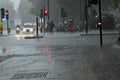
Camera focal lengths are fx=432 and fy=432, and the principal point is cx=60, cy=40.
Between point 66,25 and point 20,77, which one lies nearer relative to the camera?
point 20,77

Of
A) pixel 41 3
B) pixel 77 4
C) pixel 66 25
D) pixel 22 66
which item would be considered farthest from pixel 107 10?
pixel 22 66

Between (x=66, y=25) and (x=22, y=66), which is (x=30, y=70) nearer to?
(x=22, y=66)

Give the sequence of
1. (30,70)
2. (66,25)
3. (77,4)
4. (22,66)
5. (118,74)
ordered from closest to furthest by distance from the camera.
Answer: (118,74)
(30,70)
(22,66)
(66,25)
(77,4)

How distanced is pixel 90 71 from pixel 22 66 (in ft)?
10.8

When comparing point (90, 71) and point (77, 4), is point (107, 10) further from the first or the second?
point (90, 71)

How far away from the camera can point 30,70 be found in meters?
13.6

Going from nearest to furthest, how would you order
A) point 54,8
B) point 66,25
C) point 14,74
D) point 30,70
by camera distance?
1. point 14,74
2. point 30,70
3. point 66,25
4. point 54,8

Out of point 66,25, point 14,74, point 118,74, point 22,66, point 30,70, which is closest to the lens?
point 118,74

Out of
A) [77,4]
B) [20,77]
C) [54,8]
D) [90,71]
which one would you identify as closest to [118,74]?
[90,71]

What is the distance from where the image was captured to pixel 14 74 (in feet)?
41.6

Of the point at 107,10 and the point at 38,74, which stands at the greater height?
the point at 107,10

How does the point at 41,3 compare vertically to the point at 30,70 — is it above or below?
above

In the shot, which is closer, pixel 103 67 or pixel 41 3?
pixel 103 67

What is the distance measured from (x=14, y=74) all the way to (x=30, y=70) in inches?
40.5
